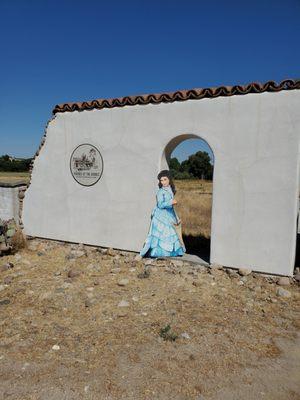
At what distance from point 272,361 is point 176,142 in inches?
173

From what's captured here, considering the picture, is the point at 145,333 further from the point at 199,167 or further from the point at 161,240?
the point at 199,167

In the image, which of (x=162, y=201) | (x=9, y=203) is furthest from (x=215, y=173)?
(x=9, y=203)

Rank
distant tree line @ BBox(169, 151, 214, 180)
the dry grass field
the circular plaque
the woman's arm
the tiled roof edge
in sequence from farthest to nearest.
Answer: distant tree line @ BBox(169, 151, 214, 180), the circular plaque, the woman's arm, the tiled roof edge, the dry grass field

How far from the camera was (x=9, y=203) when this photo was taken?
888 cm

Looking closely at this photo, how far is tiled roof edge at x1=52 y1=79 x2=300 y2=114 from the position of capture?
5.73 m

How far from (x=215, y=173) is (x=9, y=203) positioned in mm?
5284

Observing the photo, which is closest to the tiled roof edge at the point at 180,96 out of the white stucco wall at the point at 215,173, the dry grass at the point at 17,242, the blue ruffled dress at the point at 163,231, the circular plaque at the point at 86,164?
the white stucco wall at the point at 215,173

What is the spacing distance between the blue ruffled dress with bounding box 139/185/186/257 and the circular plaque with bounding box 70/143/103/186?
156 centimetres

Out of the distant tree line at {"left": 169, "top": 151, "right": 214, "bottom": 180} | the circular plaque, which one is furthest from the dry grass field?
the distant tree line at {"left": 169, "top": 151, "right": 214, "bottom": 180}

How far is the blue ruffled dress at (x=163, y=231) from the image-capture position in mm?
6820

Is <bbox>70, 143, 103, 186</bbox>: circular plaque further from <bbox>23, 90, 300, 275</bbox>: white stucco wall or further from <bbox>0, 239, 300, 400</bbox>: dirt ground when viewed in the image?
<bbox>0, 239, 300, 400</bbox>: dirt ground

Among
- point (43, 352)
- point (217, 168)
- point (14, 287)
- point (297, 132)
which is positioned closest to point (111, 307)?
point (43, 352)

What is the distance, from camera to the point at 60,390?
10.7ft

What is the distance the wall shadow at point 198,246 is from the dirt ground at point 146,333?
2.37 ft
